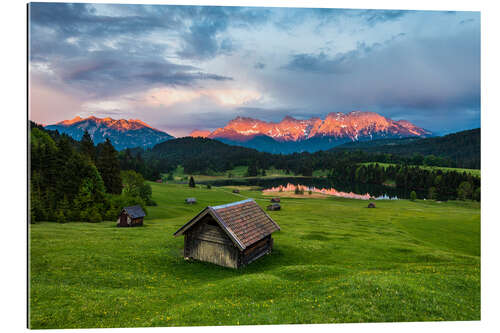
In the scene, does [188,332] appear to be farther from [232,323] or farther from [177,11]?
[177,11]

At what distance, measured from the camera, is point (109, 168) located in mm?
51375

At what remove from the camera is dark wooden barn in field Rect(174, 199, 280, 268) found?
52.6 ft

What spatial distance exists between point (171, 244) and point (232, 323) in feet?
39.7

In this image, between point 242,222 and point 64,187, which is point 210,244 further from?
point 64,187

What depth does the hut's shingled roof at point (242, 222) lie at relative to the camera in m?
15.9

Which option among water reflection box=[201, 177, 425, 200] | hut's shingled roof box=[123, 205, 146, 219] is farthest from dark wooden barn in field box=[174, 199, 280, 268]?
water reflection box=[201, 177, 425, 200]

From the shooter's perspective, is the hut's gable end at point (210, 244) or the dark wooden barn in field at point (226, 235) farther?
the hut's gable end at point (210, 244)

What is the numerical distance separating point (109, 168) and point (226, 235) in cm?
4497

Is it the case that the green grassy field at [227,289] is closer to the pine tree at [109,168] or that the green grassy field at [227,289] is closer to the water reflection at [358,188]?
the pine tree at [109,168]

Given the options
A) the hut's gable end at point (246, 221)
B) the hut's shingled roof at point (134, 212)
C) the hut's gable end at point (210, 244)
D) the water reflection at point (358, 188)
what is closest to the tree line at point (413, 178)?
the water reflection at point (358, 188)

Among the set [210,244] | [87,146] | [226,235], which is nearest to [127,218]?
[210,244]

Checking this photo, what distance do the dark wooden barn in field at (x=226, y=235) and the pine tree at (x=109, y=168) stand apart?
41.6m
